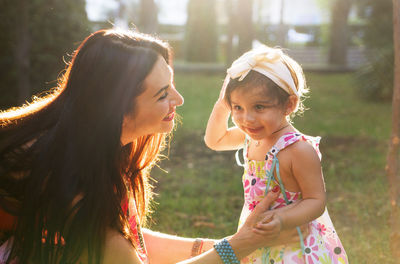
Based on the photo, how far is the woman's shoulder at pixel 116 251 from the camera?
192 cm

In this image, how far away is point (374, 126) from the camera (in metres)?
7.84

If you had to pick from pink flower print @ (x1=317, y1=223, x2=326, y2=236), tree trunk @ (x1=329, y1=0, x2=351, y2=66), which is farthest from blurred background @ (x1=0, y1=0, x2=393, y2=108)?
pink flower print @ (x1=317, y1=223, x2=326, y2=236)

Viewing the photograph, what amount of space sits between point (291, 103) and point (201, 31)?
20.1m

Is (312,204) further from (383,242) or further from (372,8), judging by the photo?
(372,8)

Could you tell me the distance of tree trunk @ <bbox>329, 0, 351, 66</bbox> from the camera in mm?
18266

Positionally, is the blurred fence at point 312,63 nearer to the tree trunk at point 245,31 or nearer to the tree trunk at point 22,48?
the tree trunk at point 245,31

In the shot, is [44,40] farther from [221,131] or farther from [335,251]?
[335,251]

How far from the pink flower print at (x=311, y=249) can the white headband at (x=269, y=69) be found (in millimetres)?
658

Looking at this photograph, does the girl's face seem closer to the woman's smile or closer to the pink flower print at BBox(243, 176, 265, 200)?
the pink flower print at BBox(243, 176, 265, 200)

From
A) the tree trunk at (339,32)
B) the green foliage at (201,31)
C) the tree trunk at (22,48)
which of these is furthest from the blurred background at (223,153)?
the green foliage at (201,31)

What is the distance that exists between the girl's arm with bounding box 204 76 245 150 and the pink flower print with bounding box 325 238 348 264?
73cm

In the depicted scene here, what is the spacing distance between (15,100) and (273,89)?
12.9 ft

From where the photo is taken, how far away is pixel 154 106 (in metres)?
2.11

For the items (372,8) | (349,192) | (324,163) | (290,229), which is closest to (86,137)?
(290,229)
